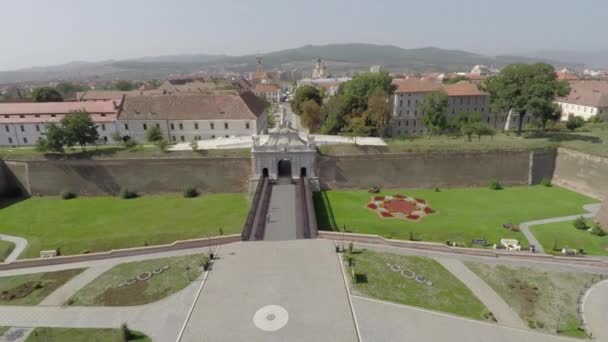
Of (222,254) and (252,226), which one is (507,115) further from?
(222,254)

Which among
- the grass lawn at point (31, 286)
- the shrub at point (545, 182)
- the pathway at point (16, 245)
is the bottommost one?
the pathway at point (16, 245)

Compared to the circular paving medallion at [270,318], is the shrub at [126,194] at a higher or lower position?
lower

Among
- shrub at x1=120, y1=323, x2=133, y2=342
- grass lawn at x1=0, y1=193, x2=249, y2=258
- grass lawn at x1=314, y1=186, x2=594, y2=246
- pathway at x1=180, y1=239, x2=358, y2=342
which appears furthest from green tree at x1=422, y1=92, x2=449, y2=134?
shrub at x1=120, y1=323, x2=133, y2=342

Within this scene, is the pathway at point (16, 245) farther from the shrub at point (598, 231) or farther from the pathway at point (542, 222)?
the shrub at point (598, 231)

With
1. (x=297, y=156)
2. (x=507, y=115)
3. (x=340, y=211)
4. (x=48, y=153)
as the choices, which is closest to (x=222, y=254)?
(x=340, y=211)

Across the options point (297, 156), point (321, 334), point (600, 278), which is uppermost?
point (297, 156)

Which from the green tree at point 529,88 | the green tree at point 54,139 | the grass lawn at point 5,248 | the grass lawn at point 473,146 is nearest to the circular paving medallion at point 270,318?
the grass lawn at point 5,248
